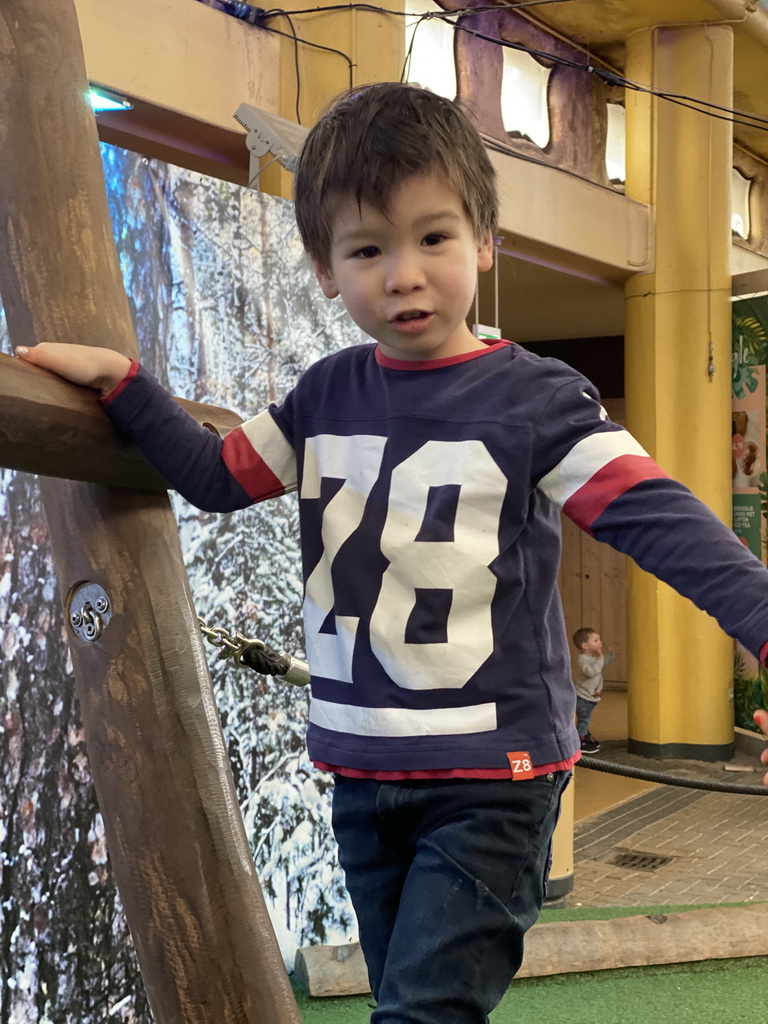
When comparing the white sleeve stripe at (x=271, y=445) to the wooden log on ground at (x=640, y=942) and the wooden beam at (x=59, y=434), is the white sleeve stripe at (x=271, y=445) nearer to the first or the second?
the wooden beam at (x=59, y=434)

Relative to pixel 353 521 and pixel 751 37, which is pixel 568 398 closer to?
pixel 353 521

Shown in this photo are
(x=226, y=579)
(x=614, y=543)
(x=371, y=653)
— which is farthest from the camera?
(x=226, y=579)

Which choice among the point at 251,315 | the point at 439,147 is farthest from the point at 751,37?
the point at 439,147

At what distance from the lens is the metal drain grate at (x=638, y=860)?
557cm

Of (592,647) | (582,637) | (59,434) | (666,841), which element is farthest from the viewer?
(582,637)

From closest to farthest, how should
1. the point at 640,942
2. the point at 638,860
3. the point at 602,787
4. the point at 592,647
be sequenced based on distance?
the point at 640,942 < the point at 638,860 < the point at 602,787 < the point at 592,647

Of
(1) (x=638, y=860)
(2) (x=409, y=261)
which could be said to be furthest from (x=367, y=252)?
(1) (x=638, y=860)

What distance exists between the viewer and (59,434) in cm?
124

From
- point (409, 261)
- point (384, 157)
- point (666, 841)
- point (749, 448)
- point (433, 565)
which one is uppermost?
point (749, 448)

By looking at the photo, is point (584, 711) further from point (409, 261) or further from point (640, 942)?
point (409, 261)

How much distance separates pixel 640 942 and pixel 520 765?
2733 mm

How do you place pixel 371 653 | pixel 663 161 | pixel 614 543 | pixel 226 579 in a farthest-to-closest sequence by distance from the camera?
pixel 663 161 → pixel 226 579 → pixel 371 653 → pixel 614 543

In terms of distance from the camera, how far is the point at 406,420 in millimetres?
1397

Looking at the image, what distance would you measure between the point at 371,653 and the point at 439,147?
593 millimetres
